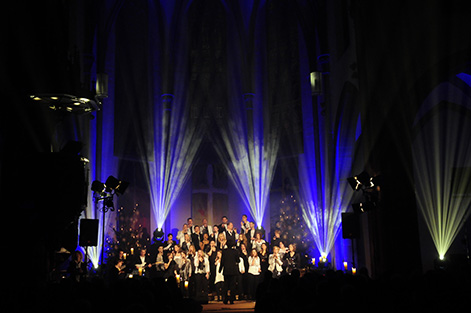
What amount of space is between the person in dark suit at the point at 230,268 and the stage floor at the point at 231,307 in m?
0.35

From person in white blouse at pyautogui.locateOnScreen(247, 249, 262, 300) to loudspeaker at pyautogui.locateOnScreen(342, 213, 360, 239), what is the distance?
2636mm

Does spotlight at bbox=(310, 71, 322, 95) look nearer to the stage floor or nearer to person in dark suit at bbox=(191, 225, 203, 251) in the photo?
person in dark suit at bbox=(191, 225, 203, 251)

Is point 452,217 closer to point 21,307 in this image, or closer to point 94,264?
point 94,264

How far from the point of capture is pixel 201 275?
47.4 feet

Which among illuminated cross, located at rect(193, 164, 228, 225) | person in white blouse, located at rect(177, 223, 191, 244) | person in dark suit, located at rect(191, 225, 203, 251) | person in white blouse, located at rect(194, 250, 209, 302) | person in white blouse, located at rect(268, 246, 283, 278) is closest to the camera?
person in white blouse, located at rect(194, 250, 209, 302)

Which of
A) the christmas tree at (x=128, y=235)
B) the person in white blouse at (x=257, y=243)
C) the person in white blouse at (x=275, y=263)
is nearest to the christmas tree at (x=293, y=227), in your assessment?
the person in white blouse at (x=257, y=243)

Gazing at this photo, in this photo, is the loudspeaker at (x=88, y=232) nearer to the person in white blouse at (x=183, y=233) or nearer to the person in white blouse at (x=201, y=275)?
the person in white blouse at (x=201, y=275)

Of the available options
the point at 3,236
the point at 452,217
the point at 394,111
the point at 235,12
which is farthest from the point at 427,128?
the point at 3,236

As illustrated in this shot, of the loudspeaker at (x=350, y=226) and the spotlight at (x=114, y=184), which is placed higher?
the spotlight at (x=114, y=184)

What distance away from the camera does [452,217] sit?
15.5 meters

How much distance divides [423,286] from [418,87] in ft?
26.3

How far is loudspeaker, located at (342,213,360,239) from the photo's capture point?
14133 millimetres

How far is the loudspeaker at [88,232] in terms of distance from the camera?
13.2 metres

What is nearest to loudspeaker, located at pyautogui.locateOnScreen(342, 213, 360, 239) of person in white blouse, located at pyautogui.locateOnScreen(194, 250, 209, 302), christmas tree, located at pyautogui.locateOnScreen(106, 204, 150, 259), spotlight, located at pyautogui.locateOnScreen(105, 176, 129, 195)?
person in white blouse, located at pyautogui.locateOnScreen(194, 250, 209, 302)
